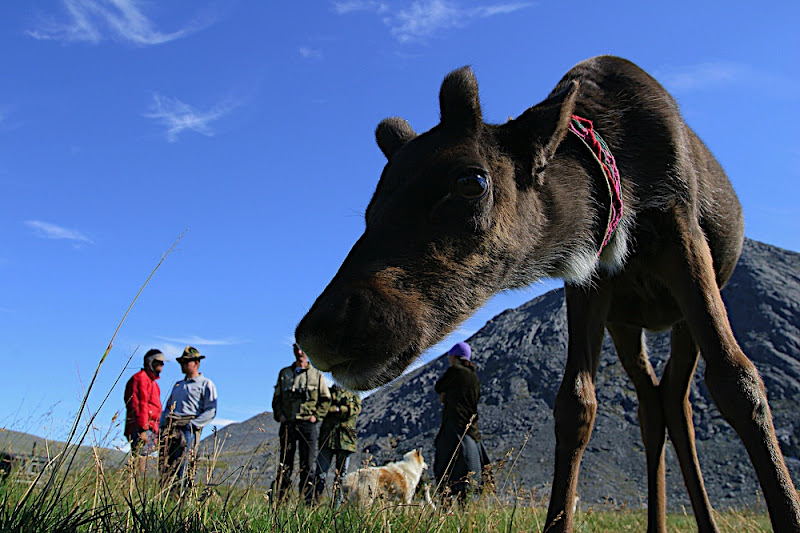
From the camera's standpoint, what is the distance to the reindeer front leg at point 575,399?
11.9 ft

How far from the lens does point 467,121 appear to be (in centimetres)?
347

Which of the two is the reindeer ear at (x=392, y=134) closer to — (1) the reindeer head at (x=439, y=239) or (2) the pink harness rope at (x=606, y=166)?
(1) the reindeer head at (x=439, y=239)

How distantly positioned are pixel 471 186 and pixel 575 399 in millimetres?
1583

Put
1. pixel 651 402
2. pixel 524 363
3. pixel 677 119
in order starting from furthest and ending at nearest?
pixel 524 363 → pixel 651 402 → pixel 677 119

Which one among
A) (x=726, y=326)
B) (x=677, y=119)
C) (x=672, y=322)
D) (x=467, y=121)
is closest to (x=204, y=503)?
(x=467, y=121)

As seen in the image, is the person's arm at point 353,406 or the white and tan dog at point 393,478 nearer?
the white and tan dog at point 393,478

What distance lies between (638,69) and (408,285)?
2.92 m

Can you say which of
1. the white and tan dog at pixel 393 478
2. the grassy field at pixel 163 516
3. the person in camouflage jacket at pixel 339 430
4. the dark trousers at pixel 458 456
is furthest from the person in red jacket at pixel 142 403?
the grassy field at pixel 163 516

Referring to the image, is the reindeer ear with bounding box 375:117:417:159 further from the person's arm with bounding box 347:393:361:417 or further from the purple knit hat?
the person's arm with bounding box 347:393:361:417

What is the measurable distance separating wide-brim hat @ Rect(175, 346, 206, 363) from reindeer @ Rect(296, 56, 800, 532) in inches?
266

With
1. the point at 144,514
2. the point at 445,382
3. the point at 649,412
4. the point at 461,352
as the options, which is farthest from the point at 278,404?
the point at 144,514

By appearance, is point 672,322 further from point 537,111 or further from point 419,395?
point 419,395

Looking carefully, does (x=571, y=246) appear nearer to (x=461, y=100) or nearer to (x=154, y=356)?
(x=461, y=100)

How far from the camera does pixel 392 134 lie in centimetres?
394
